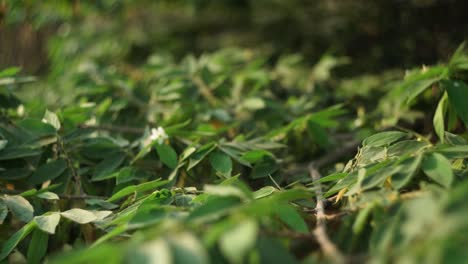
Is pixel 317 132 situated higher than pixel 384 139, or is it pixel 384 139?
pixel 384 139

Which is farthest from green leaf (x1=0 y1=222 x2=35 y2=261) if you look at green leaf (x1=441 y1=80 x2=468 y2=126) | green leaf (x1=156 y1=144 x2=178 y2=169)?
green leaf (x1=441 y1=80 x2=468 y2=126)

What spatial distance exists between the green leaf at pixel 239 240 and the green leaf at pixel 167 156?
800mm

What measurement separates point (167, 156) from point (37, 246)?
1.46 ft

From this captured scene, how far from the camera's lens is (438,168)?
3.09ft

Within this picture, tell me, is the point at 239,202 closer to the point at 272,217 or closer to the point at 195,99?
the point at 272,217

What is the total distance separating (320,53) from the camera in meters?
3.28

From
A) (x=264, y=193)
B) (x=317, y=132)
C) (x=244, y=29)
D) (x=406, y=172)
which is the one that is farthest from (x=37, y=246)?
(x=244, y=29)

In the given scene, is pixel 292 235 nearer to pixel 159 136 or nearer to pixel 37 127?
pixel 159 136

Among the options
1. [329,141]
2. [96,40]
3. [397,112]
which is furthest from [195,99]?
[96,40]

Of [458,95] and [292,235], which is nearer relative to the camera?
[292,235]

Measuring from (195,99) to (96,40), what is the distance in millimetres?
1913

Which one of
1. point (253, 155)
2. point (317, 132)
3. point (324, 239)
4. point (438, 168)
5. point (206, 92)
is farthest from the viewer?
point (206, 92)

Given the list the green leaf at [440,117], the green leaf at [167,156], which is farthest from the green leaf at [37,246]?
the green leaf at [440,117]

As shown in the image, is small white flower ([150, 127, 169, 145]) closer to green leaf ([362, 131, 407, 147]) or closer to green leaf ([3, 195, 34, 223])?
green leaf ([3, 195, 34, 223])
